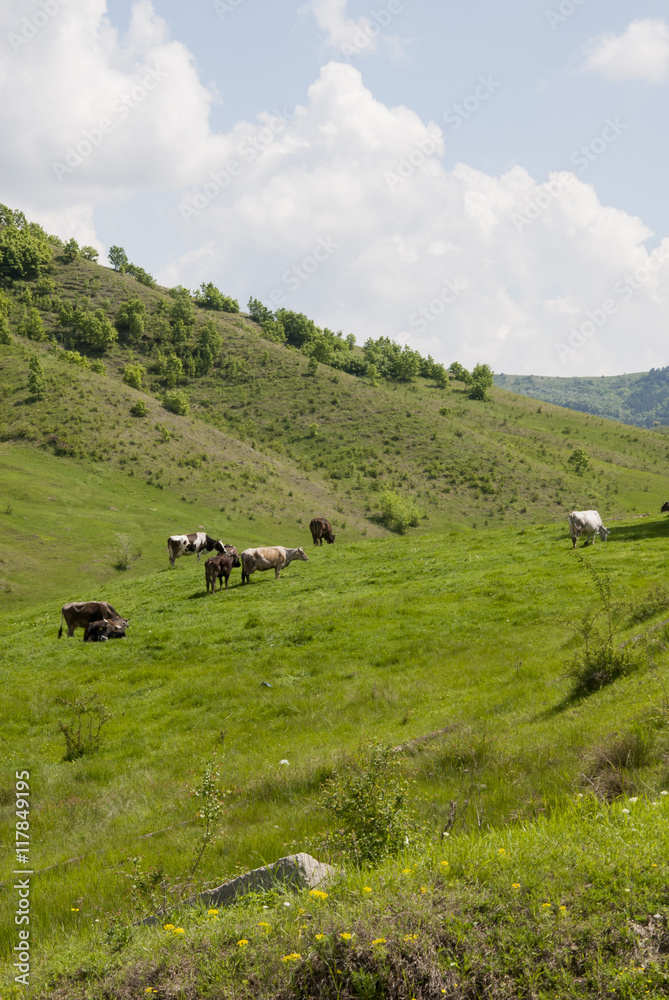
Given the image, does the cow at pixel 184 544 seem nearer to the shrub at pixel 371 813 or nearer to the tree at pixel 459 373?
the shrub at pixel 371 813

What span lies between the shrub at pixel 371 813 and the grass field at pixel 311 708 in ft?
1.13

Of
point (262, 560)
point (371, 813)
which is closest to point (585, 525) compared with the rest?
point (262, 560)

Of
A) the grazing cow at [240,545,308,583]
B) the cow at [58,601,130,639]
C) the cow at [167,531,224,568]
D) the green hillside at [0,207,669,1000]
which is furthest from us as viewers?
the cow at [167,531,224,568]

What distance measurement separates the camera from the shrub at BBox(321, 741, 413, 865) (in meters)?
6.52

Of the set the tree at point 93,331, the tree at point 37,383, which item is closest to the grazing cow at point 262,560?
the tree at point 37,383

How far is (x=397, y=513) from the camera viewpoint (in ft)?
264

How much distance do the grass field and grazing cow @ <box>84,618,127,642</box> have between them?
2.43 feet

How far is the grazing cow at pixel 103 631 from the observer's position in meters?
22.0

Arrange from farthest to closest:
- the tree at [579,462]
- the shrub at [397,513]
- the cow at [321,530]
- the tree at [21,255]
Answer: the tree at [21,255]
the tree at [579,462]
the shrub at [397,513]
the cow at [321,530]

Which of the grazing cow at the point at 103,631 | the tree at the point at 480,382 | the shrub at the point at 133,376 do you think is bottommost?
the grazing cow at the point at 103,631

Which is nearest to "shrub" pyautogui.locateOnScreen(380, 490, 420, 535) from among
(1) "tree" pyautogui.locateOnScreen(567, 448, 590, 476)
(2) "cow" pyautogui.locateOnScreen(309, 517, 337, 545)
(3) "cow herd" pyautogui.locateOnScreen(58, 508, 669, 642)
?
(2) "cow" pyautogui.locateOnScreen(309, 517, 337, 545)

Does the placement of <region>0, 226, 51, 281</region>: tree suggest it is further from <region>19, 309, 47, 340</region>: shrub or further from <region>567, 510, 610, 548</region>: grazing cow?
<region>567, 510, 610, 548</region>: grazing cow

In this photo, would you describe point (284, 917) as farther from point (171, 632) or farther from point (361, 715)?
point (171, 632)

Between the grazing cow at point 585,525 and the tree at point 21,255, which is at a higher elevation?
the tree at point 21,255
